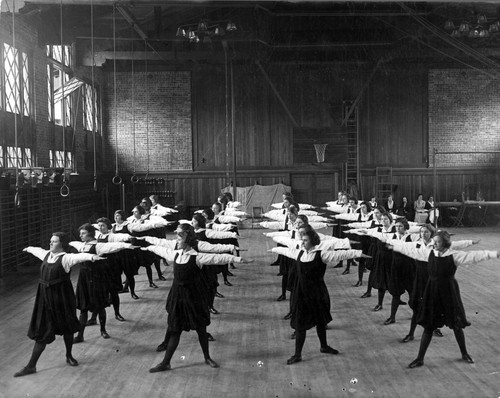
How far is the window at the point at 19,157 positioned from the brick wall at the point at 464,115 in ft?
45.8

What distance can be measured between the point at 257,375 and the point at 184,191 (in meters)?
15.1

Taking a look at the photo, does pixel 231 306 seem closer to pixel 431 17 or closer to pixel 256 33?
pixel 256 33

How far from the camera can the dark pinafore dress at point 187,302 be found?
20.1ft

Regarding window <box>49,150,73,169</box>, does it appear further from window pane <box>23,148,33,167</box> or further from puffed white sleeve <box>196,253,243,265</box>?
puffed white sleeve <box>196,253,243,265</box>

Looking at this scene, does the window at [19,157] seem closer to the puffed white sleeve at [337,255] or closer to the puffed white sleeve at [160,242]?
the puffed white sleeve at [160,242]

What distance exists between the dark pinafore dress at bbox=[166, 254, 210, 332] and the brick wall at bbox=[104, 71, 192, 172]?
14.8 m

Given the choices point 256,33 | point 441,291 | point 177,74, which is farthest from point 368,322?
point 177,74

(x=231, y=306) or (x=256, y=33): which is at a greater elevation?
(x=256, y=33)

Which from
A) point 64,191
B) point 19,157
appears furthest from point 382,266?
point 19,157

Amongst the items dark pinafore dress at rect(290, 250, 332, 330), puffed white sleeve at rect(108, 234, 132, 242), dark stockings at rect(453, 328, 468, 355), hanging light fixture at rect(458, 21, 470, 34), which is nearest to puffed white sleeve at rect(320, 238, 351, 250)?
dark pinafore dress at rect(290, 250, 332, 330)

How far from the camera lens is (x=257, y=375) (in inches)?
239

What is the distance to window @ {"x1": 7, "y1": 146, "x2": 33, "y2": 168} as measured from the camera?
12391mm

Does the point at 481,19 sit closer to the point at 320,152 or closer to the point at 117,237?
the point at 320,152

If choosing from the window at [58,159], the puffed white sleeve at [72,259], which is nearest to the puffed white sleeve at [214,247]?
the puffed white sleeve at [72,259]
